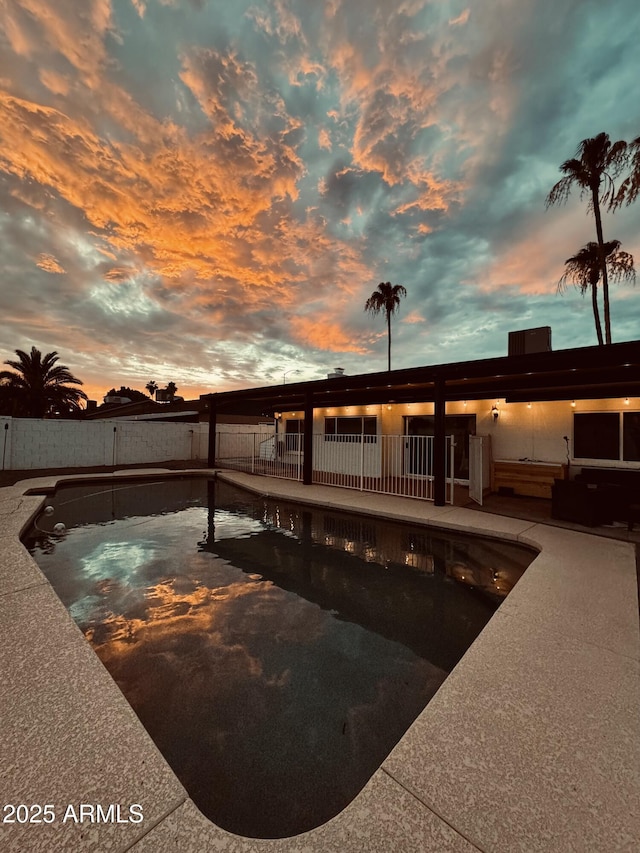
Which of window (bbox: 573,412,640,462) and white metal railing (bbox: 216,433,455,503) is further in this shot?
white metal railing (bbox: 216,433,455,503)

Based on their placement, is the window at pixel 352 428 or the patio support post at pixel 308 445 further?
the window at pixel 352 428

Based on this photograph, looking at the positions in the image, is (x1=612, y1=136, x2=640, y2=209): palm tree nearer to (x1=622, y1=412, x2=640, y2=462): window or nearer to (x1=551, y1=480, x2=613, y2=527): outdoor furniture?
(x1=622, y1=412, x2=640, y2=462): window

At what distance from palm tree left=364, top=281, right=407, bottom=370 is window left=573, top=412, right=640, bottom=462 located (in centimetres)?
1849

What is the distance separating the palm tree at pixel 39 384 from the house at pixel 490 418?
11.2 m

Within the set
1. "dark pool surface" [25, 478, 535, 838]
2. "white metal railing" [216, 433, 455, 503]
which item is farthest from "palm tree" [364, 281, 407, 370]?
"dark pool surface" [25, 478, 535, 838]

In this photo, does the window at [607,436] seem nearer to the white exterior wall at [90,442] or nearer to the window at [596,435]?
the window at [596,435]

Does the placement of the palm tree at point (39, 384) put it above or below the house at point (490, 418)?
above

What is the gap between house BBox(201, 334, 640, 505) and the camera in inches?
286

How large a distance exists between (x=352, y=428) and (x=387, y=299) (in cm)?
1588

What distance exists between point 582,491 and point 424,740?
6.21 metres

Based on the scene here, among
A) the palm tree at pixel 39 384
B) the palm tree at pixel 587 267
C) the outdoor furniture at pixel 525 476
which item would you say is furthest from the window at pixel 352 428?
the palm tree at pixel 39 384

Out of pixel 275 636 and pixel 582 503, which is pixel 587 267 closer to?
pixel 582 503

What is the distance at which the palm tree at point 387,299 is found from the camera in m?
24.9

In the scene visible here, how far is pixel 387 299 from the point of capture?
2517cm
